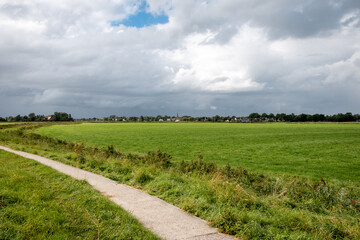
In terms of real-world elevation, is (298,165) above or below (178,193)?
below

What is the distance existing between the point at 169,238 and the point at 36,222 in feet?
9.95

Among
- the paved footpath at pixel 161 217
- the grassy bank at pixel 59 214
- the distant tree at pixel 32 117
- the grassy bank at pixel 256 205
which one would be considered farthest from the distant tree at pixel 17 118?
the paved footpath at pixel 161 217

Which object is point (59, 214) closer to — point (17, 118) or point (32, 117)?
point (17, 118)

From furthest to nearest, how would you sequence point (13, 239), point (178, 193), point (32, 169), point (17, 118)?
point (17, 118)
point (32, 169)
point (178, 193)
point (13, 239)

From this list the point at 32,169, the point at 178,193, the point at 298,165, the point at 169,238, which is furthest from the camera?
the point at 298,165

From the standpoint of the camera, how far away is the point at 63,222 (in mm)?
5840

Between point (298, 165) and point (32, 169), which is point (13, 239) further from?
point (298, 165)

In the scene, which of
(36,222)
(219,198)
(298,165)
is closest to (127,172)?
(219,198)

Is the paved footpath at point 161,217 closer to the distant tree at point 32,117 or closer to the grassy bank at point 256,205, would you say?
the grassy bank at point 256,205

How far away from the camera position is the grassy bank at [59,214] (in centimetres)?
534

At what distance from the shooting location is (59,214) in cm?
615

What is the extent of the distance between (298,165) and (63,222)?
2099 cm

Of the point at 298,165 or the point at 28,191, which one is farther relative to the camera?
the point at 298,165

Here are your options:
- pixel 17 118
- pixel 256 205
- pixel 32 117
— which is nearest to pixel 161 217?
pixel 256 205
